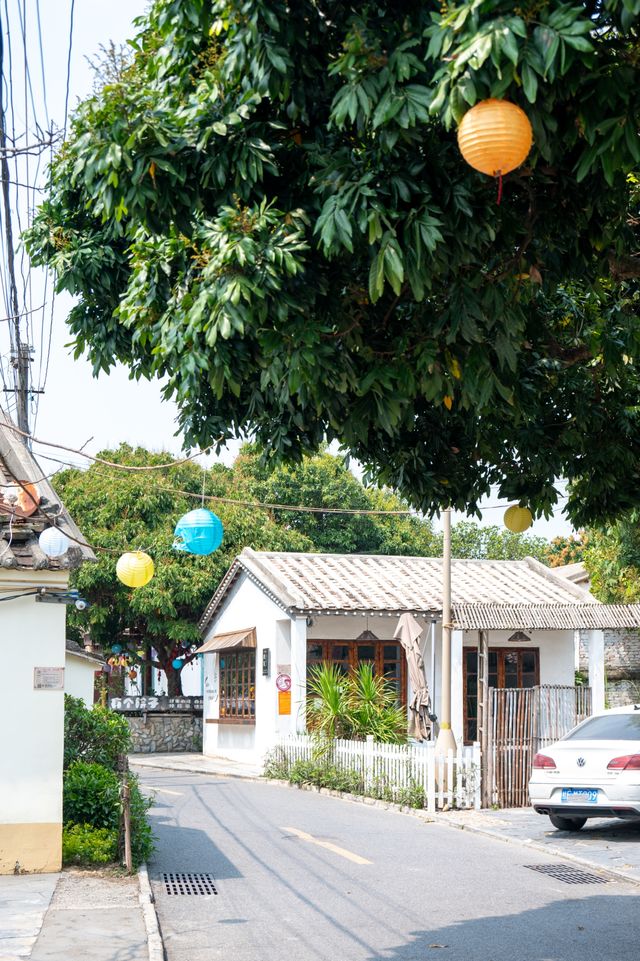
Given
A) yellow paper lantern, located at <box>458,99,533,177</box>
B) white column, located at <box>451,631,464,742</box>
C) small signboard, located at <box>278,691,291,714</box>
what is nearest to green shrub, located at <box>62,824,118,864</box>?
yellow paper lantern, located at <box>458,99,533,177</box>

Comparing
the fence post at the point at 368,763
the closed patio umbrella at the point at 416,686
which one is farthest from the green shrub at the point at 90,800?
the closed patio umbrella at the point at 416,686

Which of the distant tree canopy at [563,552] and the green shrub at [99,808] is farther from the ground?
the distant tree canopy at [563,552]

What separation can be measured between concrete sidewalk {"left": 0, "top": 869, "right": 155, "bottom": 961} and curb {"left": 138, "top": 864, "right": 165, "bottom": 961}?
13mm

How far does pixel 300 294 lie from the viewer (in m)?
5.61

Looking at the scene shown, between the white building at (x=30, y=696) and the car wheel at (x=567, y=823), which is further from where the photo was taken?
the car wheel at (x=567, y=823)

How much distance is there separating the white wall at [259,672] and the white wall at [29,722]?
12931 mm

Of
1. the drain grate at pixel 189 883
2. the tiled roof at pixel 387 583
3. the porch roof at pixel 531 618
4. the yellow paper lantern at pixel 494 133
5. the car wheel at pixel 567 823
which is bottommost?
the car wheel at pixel 567 823

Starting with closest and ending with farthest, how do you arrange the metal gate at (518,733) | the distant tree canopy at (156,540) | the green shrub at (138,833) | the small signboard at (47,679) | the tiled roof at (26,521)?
the tiled roof at (26,521), the small signboard at (47,679), the green shrub at (138,833), the metal gate at (518,733), the distant tree canopy at (156,540)

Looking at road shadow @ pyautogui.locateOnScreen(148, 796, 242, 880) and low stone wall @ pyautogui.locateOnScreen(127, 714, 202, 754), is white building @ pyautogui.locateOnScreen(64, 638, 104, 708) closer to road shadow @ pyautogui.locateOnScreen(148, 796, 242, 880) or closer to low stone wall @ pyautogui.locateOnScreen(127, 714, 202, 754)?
road shadow @ pyautogui.locateOnScreen(148, 796, 242, 880)

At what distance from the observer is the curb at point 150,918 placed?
307 inches

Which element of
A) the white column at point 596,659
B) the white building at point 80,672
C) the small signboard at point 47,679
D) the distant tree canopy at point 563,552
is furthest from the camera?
the distant tree canopy at point 563,552

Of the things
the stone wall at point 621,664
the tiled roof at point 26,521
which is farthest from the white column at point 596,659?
the tiled roof at point 26,521

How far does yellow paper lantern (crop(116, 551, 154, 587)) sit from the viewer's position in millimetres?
15922

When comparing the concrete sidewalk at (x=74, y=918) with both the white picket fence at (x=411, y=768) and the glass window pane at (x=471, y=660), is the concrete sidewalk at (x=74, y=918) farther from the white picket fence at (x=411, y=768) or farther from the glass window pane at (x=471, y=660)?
the glass window pane at (x=471, y=660)
